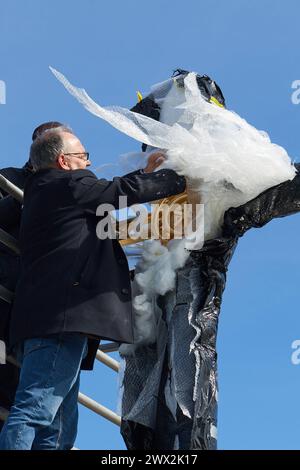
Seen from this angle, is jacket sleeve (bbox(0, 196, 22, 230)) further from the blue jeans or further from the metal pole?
the metal pole

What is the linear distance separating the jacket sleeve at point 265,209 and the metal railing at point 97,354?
86cm

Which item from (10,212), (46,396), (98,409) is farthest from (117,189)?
(98,409)

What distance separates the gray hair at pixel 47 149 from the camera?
13.8 feet

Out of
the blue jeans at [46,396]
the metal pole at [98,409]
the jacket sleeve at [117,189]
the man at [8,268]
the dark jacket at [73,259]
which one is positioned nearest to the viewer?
the blue jeans at [46,396]

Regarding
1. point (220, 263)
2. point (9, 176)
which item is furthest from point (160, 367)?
point (9, 176)

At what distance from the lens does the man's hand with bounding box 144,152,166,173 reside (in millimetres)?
4367

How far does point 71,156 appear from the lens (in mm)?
4215

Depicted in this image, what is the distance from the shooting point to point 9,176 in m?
4.62

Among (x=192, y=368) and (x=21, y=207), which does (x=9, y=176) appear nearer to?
(x=21, y=207)

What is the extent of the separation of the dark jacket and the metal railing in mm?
128

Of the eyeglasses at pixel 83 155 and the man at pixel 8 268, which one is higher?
the eyeglasses at pixel 83 155

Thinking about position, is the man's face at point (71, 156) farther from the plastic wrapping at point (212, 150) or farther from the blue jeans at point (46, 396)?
the blue jeans at point (46, 396)

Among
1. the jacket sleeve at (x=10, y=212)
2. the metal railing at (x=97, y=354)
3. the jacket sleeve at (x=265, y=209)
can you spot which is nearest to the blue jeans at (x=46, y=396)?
the metal railing at (x=97, y=354)

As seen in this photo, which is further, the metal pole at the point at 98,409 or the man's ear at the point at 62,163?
the metal pole at the point at 98,409
